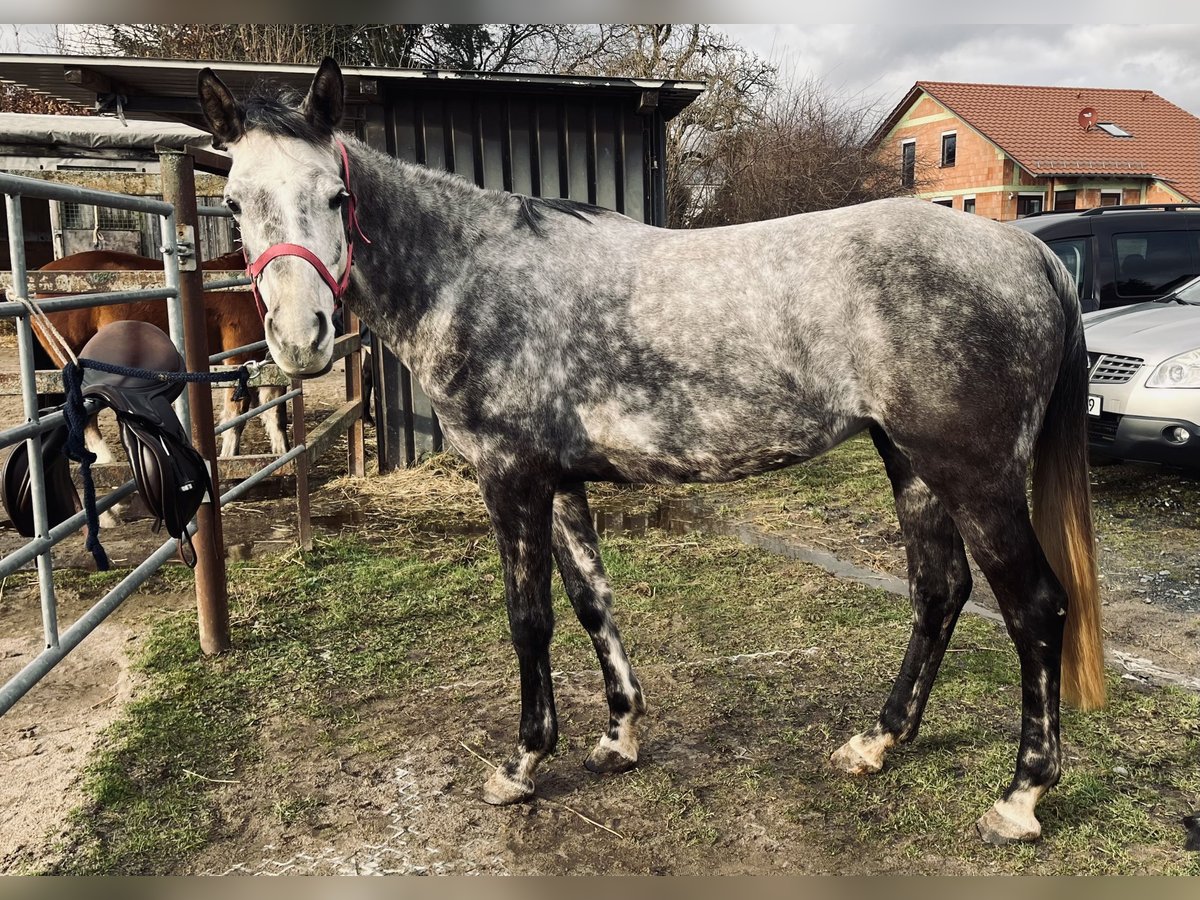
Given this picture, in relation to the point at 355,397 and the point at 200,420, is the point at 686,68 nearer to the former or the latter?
the point at 355,397

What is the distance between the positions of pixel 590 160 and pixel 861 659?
5.18m

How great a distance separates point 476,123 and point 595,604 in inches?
211

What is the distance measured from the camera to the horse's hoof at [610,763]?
109 inches

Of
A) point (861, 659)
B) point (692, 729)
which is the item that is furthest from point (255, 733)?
point (861, 659)

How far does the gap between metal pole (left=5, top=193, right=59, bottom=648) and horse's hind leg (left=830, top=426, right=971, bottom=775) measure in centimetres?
249

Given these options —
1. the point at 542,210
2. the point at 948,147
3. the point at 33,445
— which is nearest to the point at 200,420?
the point at 33,445

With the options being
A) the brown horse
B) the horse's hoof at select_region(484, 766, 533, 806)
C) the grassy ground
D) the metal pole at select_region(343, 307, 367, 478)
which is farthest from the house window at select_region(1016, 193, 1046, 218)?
the horse's hoof at select_region(484, 766, 533, 806)

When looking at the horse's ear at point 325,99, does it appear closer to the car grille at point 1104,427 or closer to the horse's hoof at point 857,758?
the horse's hoof at point 857,758

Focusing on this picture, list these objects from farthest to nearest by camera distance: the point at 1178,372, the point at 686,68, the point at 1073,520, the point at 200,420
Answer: the point at 686,68, the point at 1178,372, the point at 200,420, the point at 1073,520

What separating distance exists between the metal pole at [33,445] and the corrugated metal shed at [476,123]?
14.3 feet

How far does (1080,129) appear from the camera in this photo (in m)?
29.4

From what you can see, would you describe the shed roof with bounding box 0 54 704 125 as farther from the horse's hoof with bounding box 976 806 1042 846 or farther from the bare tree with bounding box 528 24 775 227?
the bare tree with bounding box 528 24 775 227

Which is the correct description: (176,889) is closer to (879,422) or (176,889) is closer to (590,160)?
(879,422)

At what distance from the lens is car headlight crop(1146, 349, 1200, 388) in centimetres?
570
